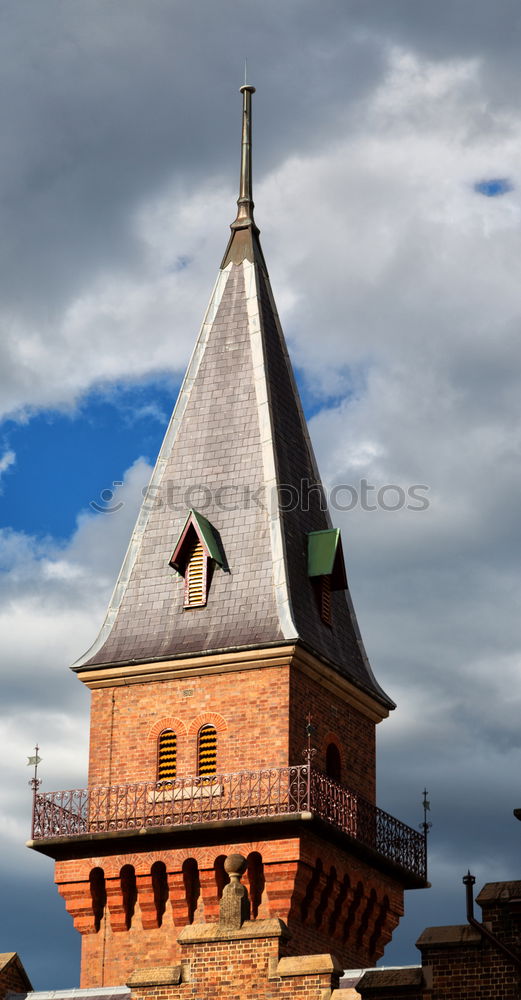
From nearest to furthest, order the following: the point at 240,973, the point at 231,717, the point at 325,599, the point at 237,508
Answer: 1. the point at 240,973
2. the point at 231,717
3. the point at 325,599
4. the point at 237,508

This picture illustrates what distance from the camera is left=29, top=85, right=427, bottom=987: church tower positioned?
47.7 metres

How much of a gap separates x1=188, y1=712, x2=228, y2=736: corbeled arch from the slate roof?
153cm

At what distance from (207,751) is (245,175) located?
680 inches

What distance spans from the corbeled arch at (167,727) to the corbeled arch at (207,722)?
0.23 metres

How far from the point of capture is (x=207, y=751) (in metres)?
49.3

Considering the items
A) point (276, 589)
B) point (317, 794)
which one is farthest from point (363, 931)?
point (276, 589)

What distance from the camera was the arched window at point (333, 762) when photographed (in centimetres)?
5075

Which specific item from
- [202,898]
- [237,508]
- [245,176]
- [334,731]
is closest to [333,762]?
[334,731]

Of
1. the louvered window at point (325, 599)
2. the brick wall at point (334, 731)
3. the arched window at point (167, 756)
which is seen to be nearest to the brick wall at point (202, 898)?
the arched window at point (167, 756)

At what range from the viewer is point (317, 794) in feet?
156

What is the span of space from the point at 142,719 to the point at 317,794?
4.89 metres

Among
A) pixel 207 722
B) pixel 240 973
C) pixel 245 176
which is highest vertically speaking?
pixel 245 176

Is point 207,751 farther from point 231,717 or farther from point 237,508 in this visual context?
point 237,508

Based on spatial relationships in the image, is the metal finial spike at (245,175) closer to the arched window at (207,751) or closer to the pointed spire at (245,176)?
the pointed spire at (245,176)
